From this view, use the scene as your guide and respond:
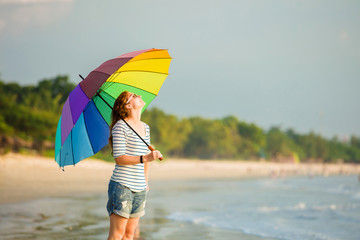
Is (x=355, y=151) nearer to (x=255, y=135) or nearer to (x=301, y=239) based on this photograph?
(x=255, y=135)

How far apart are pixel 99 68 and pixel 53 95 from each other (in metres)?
40.3

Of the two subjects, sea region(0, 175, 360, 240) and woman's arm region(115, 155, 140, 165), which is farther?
sea region(0, 175, 360, 240)

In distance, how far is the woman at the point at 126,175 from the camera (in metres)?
3.39

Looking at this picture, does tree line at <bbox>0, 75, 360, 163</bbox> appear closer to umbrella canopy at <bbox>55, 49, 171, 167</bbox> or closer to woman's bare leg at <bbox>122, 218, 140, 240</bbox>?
umbrella canopy at <bbox>55, 49, 171, 167</bbox>

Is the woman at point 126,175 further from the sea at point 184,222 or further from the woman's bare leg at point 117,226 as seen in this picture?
the sea at point 184,222

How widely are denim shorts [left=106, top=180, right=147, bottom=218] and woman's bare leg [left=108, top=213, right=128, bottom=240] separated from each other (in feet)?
0.16

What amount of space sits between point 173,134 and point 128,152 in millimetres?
53079

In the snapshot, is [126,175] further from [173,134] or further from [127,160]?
[173,134]

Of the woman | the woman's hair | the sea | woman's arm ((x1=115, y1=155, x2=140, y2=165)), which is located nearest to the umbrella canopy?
the woman's hair

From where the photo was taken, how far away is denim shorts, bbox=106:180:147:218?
3391mm

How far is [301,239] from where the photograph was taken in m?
7.80

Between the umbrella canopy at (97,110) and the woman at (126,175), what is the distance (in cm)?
56

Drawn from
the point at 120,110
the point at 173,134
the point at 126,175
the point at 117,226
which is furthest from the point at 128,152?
the point at 173,134

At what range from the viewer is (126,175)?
11.2 feet
